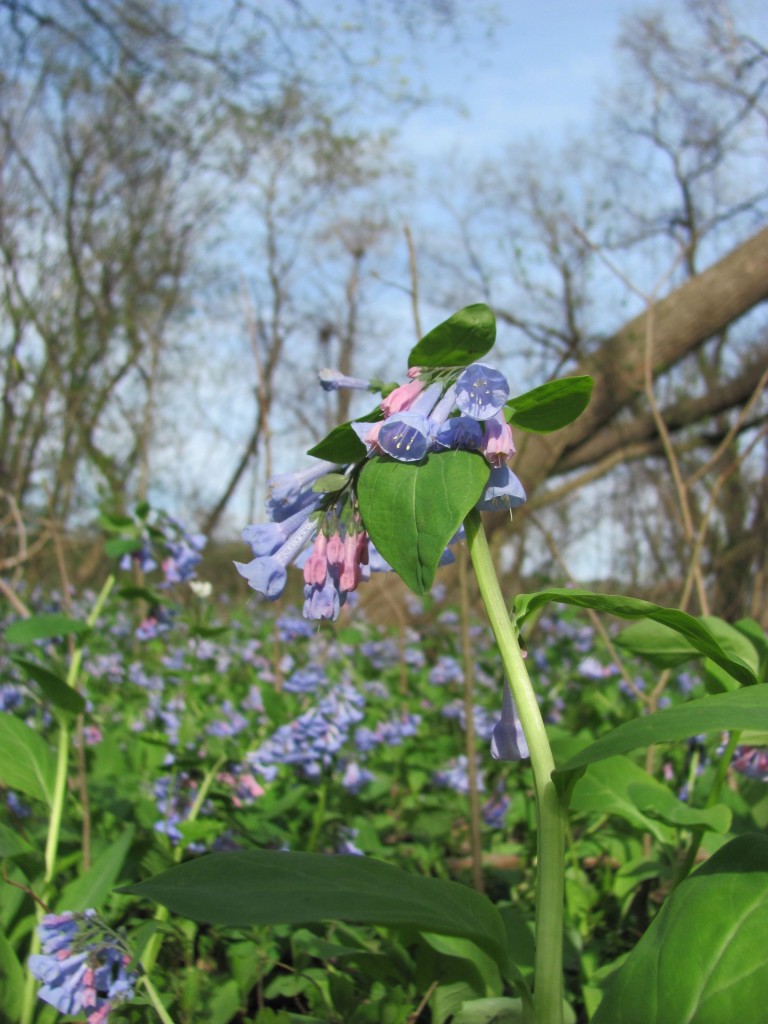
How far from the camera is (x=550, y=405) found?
2.74ft

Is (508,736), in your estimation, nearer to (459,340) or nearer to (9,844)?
(459,340)

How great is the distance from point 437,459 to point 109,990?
2.21 ft

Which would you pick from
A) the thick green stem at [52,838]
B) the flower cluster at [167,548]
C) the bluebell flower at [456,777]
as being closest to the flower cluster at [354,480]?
the thick green stem at [52,838]

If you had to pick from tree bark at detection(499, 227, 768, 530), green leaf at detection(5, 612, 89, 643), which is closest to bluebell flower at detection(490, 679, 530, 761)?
green leaf at detection(5, 612, 89, 643)

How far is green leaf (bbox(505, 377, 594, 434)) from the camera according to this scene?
0.80 meters

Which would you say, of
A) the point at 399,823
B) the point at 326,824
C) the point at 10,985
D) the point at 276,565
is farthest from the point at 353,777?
the point at 276,565

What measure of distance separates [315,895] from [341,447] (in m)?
0.39

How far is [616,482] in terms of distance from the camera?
6.85 metres

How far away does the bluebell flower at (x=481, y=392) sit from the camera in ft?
2.50

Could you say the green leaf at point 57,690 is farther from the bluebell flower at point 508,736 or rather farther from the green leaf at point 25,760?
the bluebell flower at point 508,736

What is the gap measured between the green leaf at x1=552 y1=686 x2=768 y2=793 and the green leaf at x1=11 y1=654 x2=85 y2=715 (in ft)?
2.67

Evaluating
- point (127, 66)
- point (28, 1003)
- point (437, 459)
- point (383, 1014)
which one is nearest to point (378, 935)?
point (383, 1014)

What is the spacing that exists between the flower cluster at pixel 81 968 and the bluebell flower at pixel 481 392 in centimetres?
66

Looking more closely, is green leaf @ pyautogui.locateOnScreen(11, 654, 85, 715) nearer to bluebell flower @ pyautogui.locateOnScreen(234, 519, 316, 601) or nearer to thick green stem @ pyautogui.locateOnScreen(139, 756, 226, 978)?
thick green stem @ pyautogui.locateOnScreen(139, 756, 226, 978)
